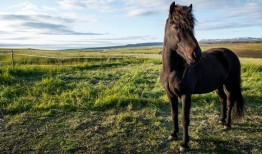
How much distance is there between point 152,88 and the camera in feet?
33.6

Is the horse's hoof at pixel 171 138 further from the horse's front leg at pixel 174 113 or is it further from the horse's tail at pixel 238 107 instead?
the horse's tail at pixel 238 107

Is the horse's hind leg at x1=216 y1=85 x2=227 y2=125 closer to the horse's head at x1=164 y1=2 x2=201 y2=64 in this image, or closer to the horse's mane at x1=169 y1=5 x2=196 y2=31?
the horse's head at x1=164 y1=2 x2=201 y2=64

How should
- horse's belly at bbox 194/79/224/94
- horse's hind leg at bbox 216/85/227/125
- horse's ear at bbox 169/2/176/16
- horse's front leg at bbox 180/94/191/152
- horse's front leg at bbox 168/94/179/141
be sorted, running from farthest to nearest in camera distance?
horse's hind leg at bbox 216/85/227/125
horse's belly at bbox 194/79/224/94
horse's front leg at bbox 168/94/179/141
horse's front leg at bbox 180/94/191/152
horse's ear at bbox 169/2/176/16

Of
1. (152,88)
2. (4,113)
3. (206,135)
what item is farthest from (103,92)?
(206,135)

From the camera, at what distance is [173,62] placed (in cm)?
477

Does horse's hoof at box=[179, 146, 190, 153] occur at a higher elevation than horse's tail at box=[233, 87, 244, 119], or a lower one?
lower

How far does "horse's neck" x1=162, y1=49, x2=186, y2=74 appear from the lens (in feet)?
15.6

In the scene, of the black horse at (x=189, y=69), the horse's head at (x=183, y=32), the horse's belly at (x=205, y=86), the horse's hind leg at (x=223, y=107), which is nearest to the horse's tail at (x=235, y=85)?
the black horse at (x=189, y=69)

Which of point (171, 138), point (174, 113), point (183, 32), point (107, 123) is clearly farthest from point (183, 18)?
point (107, 123)

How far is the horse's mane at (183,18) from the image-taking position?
414 cm

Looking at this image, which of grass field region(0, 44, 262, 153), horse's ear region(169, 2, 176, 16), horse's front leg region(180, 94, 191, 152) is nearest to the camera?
horse's ear region(169, 2, 176, 16)

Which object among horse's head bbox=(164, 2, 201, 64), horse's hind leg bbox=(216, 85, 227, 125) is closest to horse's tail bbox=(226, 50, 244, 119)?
horse's hind leg bbox=(216, 85, 227, 125)

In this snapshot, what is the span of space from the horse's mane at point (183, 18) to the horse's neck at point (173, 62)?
62 centimetres

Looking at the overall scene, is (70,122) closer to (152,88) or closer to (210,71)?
(210,71)
